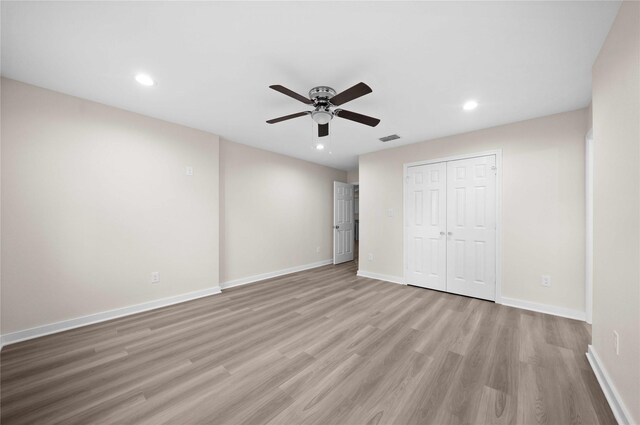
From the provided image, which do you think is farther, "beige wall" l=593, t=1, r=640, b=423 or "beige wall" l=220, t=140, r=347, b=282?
"beige wall" l=220, t=140, r=347, b=282

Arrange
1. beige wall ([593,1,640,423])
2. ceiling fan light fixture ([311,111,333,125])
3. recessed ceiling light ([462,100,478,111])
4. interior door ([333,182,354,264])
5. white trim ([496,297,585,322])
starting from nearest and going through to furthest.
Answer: beige wall ([593,1,640,423]) → ceiling fan light fixture ([311,111,333,125]) → recessed ceiling light ([462,100,478,111]) → white trim ([496,297,585,322]) → interior door ([333,182,354,264])

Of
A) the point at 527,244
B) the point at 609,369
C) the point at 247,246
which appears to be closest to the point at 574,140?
the point at 527,244

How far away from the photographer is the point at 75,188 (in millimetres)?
2543

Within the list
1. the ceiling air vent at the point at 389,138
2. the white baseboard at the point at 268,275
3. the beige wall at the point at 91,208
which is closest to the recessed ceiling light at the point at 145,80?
the beige wall at the point at 91,208

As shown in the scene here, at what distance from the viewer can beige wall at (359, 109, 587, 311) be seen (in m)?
2.81

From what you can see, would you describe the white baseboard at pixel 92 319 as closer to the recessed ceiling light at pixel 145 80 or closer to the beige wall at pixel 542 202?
the recessed ceiling light at pixel 145 80

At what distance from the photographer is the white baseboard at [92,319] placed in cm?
224

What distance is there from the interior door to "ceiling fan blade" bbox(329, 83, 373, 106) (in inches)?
140

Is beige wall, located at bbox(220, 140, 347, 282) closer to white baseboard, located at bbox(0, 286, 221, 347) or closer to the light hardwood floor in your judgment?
white baseboard, located at bbox(0, 286, 221, 347)

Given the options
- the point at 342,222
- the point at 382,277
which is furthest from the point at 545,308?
the point at 342,222

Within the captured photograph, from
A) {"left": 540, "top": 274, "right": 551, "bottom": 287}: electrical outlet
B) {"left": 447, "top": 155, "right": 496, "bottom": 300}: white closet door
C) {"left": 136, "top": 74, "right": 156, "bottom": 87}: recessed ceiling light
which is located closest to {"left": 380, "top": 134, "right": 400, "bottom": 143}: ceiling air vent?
{"left": 447, "top": 155, "right": 496, "bottom": 300}: white closet door

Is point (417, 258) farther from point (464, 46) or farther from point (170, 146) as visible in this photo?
point (170, 146)

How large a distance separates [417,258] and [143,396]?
3.88 m

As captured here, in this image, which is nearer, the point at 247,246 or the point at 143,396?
the point at 143,396
